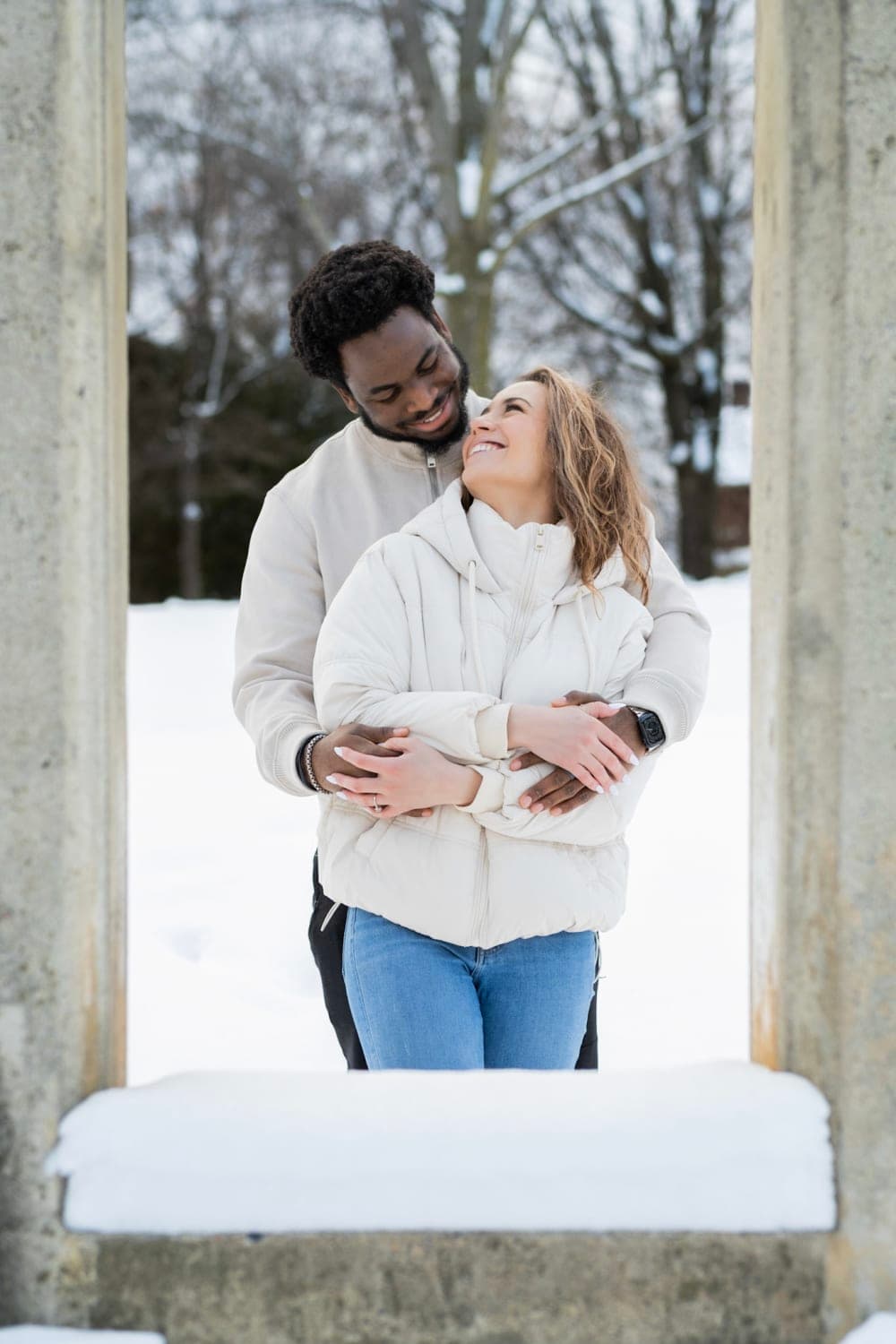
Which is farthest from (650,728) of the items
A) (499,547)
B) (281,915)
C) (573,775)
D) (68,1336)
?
(281,915)

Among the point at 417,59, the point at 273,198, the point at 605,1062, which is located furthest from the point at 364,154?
the point at 605,1062

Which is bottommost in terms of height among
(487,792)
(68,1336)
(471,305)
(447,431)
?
(68,1336)

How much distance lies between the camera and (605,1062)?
13.7ft

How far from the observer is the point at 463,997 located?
2318mm

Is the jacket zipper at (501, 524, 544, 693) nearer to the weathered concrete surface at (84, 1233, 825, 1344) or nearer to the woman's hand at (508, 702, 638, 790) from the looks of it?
the woman's hand at (508, 702, 638, 790)

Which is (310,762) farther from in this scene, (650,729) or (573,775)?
(650,729)

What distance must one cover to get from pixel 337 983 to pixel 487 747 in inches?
27.7

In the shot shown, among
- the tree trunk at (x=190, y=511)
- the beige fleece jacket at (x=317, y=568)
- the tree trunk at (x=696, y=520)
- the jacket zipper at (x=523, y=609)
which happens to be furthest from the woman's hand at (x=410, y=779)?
the tree trunk at (x=190, y=511)

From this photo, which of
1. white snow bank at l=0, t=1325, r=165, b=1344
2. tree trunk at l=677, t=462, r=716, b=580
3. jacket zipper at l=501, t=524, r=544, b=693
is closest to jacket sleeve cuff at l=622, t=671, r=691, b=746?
jacket zipper at l=501, t=524, r=544, b=693

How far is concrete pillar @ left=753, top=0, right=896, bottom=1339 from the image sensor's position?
1846 mm

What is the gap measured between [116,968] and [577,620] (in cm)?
101

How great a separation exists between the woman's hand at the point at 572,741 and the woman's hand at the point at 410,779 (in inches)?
4.2

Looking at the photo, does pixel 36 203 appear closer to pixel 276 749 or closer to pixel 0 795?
pixel 0 795

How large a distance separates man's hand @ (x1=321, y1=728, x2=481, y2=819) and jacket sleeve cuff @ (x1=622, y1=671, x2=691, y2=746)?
1.20 feet
